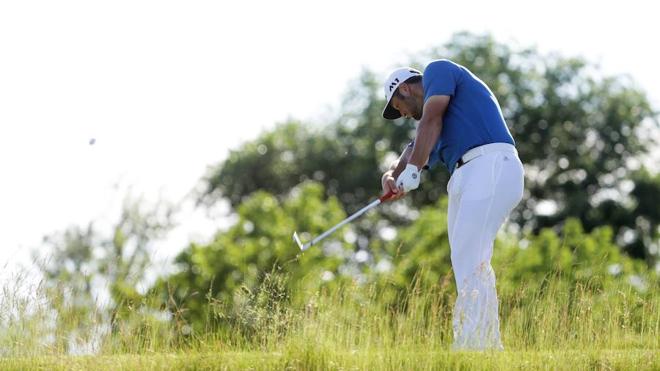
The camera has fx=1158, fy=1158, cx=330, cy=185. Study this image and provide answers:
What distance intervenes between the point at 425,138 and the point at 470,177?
0.43 meters

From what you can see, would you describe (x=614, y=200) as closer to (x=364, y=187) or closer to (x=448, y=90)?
(x=364, y=187)

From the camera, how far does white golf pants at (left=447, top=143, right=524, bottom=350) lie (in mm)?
8117

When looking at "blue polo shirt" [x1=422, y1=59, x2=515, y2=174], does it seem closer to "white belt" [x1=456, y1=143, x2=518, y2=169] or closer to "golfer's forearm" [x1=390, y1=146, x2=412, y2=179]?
"white belt" [x1=456, y1=143, x2=518, y2=169]

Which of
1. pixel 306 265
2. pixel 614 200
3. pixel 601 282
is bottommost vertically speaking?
pixel 601 282

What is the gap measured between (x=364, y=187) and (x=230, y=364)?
38014 millimetres

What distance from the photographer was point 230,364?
7.93 meters

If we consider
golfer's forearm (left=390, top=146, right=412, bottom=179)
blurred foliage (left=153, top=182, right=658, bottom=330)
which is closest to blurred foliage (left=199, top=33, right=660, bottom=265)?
blurred foliage (left=153, top=182, right=658, bottom=330)

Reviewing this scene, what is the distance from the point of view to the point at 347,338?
8383mm

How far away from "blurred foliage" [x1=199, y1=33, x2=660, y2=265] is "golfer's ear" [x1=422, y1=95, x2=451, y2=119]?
3526 centimetres

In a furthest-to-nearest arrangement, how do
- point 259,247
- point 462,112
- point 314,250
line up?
point 259,247 → point 314,250 → point 462,112

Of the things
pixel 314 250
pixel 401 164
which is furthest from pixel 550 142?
pixel 401 164

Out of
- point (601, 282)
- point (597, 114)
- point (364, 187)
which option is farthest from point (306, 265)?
point (601, 282)

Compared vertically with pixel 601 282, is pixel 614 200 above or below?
above

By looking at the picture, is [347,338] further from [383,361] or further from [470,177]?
[470,177]
